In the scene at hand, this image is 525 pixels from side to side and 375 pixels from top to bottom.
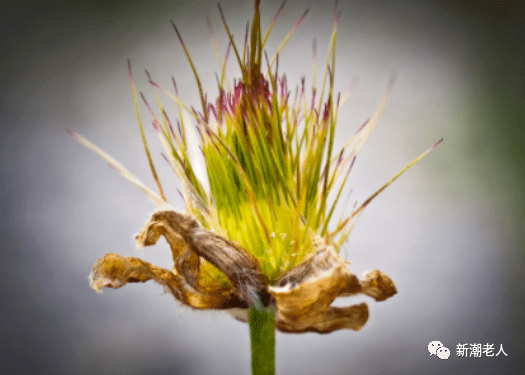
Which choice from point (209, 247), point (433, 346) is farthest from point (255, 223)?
point (433, 346)

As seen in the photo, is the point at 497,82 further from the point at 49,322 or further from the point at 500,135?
the point at 49,322

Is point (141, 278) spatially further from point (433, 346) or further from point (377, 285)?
point (433, 346)

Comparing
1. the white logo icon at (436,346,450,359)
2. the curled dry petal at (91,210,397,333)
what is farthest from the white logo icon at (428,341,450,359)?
the curled dry petal at (91,210,397,333)

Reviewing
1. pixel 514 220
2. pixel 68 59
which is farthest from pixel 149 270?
pixel 514 220

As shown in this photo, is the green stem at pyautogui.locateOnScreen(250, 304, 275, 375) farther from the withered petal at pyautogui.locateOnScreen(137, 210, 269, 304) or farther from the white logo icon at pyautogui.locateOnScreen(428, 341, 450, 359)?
the white logo icon at pyautogui.locateOnScreen(428, 341, 450, 359)

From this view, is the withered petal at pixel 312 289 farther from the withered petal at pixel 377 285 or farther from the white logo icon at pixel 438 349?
the white logo icon at pixel 438 349

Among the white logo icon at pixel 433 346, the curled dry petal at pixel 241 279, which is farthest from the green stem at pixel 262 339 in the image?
the white logo icon at pixel 433 346

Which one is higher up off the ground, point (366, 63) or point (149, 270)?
point (366, 63)

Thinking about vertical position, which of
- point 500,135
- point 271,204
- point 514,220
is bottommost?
point 271,204
